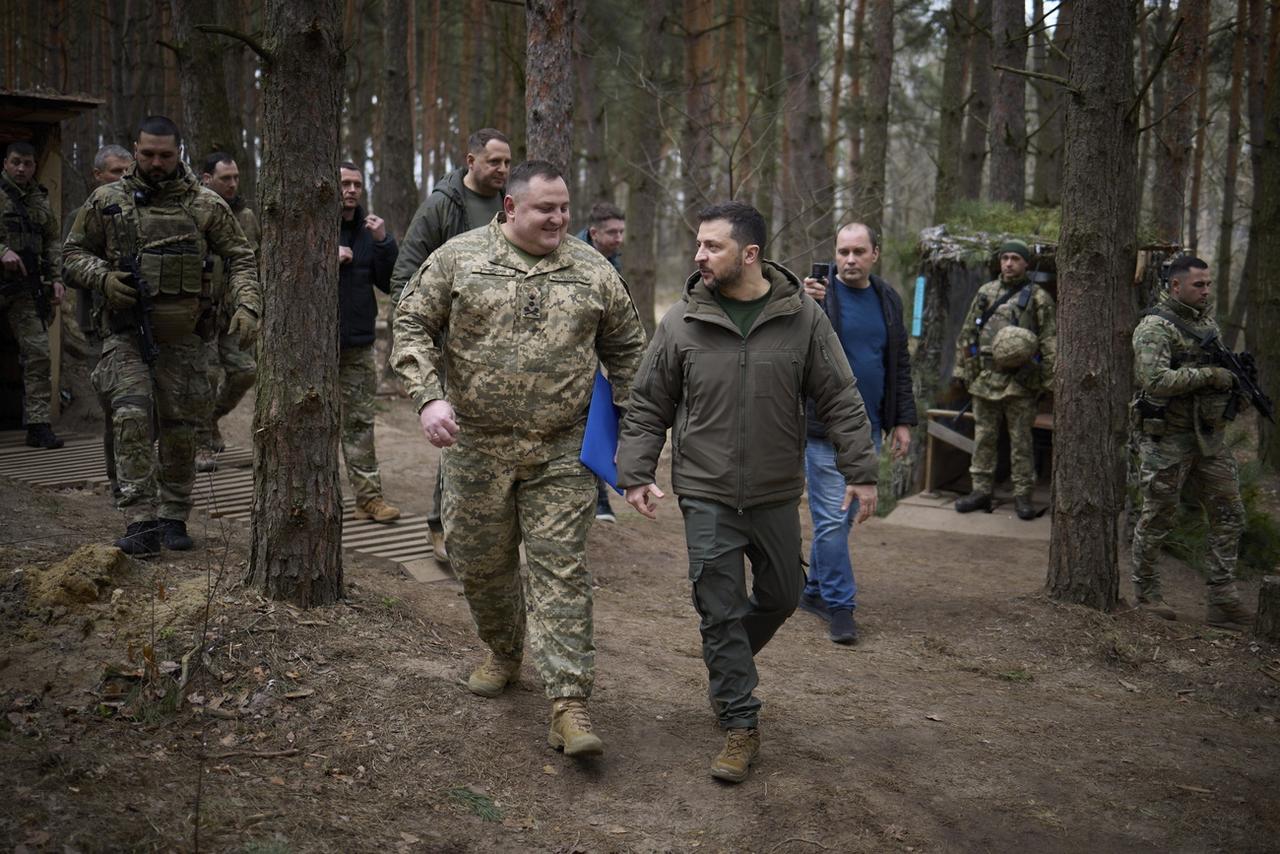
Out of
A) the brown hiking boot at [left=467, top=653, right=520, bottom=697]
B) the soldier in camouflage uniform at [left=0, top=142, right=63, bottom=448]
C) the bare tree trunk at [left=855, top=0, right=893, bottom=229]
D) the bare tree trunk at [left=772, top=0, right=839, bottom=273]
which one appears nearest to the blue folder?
the brown hiking boot at [left=467, top=653, right=520, bottom=697]

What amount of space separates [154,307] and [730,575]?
12.0 ft

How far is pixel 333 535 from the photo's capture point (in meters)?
5.27

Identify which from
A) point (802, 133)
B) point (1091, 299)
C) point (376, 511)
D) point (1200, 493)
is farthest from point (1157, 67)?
point (802, 133)

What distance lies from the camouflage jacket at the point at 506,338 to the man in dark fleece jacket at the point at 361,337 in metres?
3.20

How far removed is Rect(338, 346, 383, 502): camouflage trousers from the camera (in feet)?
24.6

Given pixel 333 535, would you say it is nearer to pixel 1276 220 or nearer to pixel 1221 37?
pixel 1276 220

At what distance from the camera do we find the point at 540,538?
433 centimetres

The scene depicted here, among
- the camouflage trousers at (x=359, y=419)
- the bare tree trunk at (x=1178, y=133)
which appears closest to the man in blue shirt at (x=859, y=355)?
the camouflage trousers at (x=359, y=419)

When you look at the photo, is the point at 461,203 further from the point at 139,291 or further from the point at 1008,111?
the point at 1008,111

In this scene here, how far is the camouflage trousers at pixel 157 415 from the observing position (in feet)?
19.9

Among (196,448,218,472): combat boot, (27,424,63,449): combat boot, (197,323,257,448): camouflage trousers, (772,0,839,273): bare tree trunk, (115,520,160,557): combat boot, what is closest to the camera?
(115,520,160,557): combat boot

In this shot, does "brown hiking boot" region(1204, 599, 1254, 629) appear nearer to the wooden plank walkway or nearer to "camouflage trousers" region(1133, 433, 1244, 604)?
"camouflage trousers" region(1133, 433, 1244, 604)

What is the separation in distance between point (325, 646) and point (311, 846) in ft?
5.05

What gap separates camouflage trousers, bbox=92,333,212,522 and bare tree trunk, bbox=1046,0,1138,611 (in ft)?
16.6
